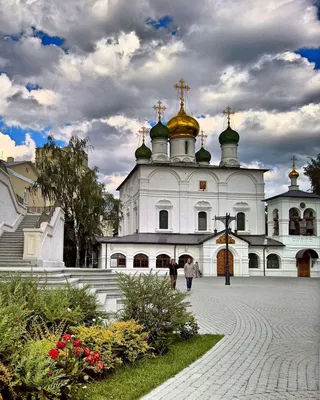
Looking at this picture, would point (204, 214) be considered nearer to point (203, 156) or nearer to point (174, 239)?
point (174, 239)

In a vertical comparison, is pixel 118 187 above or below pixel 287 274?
above

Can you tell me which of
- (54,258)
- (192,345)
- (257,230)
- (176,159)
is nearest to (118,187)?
(176,159)

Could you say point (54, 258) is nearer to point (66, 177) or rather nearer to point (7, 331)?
point (66, 177)

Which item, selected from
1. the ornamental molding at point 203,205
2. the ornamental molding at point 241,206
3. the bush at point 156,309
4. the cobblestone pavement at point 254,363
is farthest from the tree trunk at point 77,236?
the bush at point 156,309

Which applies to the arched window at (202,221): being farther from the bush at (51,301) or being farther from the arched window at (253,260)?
the bush at (51,301)

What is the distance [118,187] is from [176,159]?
37.9 ft

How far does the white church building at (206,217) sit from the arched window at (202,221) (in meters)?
0.03

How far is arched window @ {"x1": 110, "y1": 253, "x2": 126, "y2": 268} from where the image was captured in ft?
127

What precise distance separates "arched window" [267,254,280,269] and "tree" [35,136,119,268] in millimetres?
17290

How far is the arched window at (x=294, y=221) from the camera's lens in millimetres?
42469

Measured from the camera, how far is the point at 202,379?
19.3 ft

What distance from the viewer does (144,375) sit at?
5.88m

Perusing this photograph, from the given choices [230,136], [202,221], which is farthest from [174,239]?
[230,136]

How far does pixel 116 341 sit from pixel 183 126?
42951 millimetres
